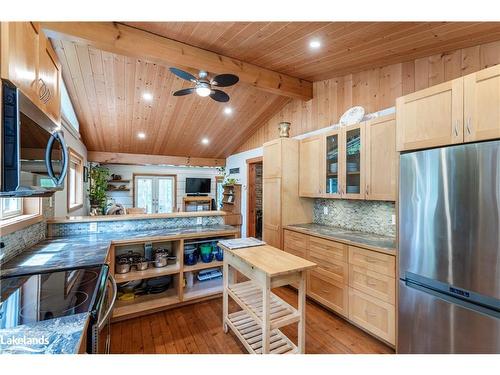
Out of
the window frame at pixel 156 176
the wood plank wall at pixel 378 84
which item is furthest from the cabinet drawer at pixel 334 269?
the window frame at pixel 156 176

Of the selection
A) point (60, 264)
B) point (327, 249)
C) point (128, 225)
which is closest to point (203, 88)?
point (128, 225)

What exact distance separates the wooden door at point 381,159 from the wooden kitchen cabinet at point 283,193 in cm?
109

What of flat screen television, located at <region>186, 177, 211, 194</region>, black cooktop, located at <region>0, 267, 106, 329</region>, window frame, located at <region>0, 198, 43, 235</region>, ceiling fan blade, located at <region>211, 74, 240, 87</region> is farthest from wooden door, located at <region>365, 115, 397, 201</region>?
flat screen television, located at <region>186, 177, 211, 194</region>

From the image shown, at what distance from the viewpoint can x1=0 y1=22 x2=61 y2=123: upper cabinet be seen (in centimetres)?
79

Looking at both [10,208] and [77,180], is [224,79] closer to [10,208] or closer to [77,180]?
[10,208]

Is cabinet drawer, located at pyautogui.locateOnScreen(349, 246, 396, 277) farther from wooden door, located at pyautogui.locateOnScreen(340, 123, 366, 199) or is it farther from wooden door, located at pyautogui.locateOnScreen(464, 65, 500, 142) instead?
wooden door, located at pyautogui.locateOnScreen(464, 65, 500, 142)

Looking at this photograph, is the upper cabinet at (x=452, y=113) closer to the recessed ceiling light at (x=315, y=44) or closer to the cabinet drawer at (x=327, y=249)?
the recessed ceiling light at (x=315, y=44)

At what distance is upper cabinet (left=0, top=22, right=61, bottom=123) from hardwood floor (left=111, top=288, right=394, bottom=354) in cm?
197

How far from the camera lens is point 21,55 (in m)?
0.90

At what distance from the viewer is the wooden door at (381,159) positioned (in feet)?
7.58

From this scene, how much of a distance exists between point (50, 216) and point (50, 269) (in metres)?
1.29

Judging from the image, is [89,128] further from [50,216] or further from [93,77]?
[50,216]
